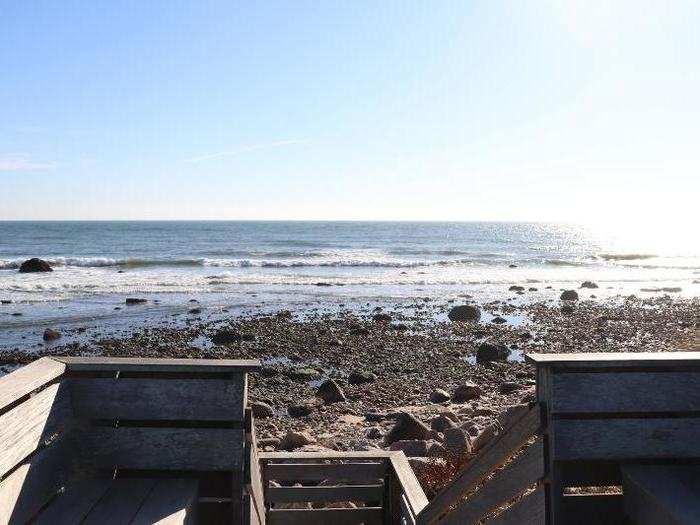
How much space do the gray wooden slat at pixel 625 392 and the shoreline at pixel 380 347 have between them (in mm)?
5050

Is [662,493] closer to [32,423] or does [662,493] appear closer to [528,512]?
[528,512]

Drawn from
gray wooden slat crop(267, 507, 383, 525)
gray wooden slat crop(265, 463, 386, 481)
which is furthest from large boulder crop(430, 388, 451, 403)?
gray wooden slat crop(265, 463, 386, 481)

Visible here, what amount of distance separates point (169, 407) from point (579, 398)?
2.00 metres

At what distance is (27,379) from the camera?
2.89 metres

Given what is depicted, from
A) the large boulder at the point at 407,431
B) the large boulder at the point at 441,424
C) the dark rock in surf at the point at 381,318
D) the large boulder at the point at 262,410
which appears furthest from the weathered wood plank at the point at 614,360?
the dark rock in surf at the point at 381,318

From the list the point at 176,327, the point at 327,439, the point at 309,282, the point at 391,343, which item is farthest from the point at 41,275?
the point at 327,439

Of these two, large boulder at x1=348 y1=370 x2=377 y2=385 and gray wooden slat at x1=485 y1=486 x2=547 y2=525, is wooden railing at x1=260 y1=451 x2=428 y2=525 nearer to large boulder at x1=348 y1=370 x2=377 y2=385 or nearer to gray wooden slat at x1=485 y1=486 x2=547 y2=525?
gray wooden slat at x1=485 y1=486 x2=547 y2=525

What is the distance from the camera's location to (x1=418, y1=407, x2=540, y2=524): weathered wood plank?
2670 mm

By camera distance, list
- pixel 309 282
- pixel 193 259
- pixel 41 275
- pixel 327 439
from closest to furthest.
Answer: pixel 327 439, pixel 309 282, pixel 41 275, pixel 193 259

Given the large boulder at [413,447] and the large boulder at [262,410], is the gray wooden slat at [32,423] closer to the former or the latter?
the large boulder at [413,447]

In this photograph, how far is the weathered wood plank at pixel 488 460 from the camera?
2.67 m

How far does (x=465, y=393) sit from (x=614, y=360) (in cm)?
912

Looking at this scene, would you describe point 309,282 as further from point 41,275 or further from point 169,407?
point 169,407

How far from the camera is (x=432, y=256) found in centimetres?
5572
